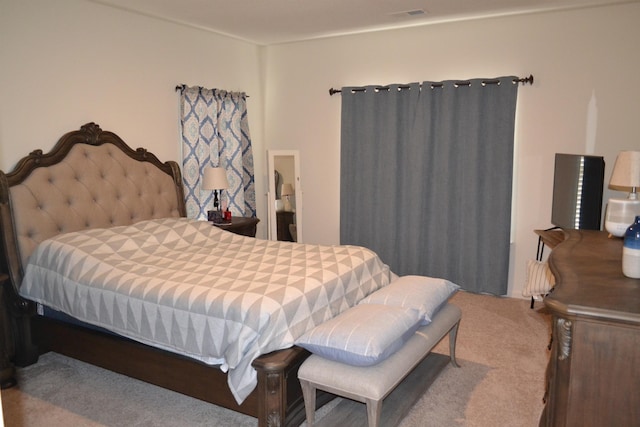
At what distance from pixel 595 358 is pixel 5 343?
3.22 metres

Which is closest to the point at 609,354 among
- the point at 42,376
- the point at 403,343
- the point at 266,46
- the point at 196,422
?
the point at 403,343

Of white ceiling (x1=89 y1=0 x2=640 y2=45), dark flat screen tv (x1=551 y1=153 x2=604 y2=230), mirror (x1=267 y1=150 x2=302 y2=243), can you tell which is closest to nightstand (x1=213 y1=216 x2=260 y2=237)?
mirror (x1=267 y1=150 x2=302 y2=243)

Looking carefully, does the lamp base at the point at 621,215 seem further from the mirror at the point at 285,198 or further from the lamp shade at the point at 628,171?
the mirror at the point at 285,198

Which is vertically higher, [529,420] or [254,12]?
[254,12]

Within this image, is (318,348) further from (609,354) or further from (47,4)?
(47,4)

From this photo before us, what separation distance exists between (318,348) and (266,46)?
4.21 metres

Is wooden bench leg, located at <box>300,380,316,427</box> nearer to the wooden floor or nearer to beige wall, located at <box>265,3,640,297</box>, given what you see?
the wooden floor

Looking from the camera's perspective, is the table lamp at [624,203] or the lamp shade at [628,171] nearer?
the table lamp at [624,203]

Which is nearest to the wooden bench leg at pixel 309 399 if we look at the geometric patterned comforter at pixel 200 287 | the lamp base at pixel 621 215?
the geometric patterned comforter at pixel 200 287

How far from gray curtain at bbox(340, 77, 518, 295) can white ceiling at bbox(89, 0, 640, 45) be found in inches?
23.6

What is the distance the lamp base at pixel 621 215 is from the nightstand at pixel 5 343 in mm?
3418

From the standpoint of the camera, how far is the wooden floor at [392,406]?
247 centimetres

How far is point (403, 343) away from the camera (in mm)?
2479

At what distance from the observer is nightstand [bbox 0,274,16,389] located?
2914 mm
